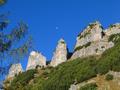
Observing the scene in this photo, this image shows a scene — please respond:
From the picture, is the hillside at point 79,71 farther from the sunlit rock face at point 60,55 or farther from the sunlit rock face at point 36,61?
the sunlit rock face at point 36,61

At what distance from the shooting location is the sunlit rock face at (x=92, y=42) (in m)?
133

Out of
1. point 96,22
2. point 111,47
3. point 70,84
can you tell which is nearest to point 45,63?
point 96,22

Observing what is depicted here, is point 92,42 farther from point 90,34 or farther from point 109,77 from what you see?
point 109,77

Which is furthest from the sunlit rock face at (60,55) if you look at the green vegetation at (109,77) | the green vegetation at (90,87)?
the green vegetation at (90,87)

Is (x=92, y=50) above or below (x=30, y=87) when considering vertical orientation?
above

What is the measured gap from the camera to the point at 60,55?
474 feet

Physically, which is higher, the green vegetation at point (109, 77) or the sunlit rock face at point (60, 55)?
the sunlit rock face at point (60, 55)

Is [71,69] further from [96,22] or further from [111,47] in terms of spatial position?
[96,22]

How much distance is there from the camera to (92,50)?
135 metres

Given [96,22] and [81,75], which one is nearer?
[81,75]

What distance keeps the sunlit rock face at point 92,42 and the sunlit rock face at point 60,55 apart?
3.25 meters

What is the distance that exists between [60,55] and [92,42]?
1181 centimetres

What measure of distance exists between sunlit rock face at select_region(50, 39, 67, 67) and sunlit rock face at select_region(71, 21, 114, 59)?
325cm

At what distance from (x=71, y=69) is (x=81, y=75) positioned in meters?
8.43
